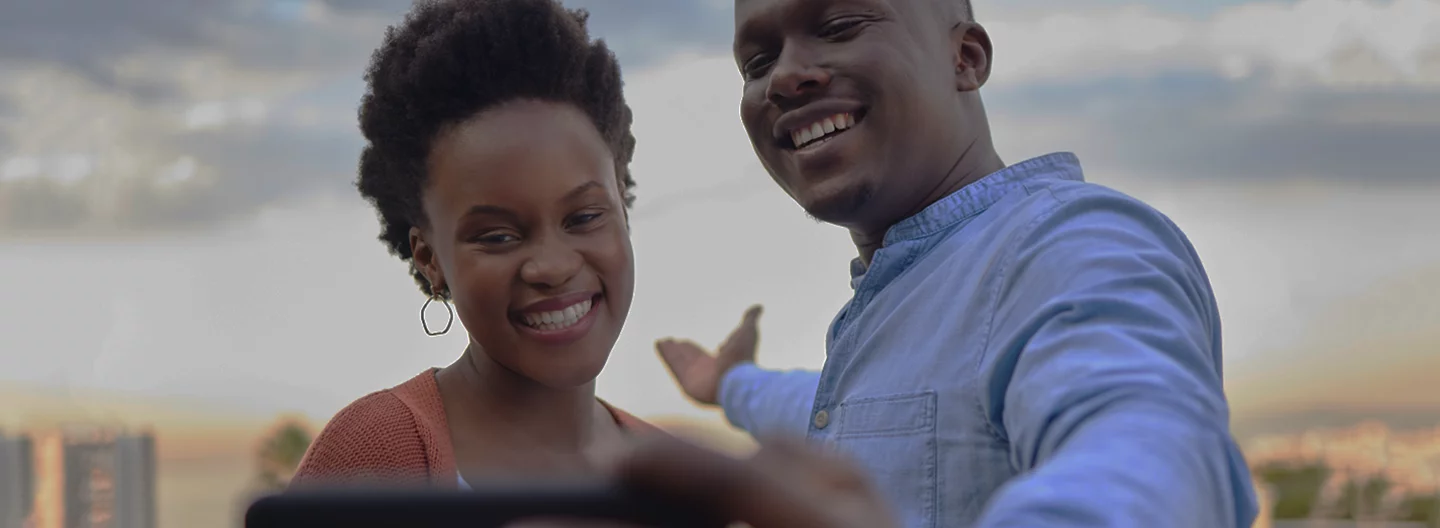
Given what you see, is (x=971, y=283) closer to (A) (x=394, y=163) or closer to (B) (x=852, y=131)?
(B) (x=852, y=131)

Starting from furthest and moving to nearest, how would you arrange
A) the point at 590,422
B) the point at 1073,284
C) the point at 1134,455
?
the point at 590,422 < the point at 1073,284 < the point at 1134,455

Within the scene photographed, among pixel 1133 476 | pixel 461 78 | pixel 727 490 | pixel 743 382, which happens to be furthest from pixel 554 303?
pixel 727 490

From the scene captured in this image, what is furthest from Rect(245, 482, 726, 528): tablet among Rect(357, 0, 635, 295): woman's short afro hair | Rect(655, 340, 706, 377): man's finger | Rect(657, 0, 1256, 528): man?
Rect(655, 340, 706, 377): man's finger

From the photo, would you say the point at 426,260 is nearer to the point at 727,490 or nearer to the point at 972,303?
the point at 972,303

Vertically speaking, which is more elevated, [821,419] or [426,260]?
[426,260]

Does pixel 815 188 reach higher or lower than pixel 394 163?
lower

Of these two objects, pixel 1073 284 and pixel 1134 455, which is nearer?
pixel 1134 455

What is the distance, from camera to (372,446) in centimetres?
234

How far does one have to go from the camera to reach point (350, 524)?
847 mm

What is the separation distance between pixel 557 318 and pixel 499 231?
20 cm

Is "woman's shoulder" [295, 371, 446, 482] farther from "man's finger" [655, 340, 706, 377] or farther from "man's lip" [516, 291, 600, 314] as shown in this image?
"man's finger" [655, 340, 706, 377]

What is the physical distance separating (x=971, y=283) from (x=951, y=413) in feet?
0.63

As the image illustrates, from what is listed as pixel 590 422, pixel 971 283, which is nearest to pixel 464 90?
pixel 590 422

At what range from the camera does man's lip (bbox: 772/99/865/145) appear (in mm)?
1933
